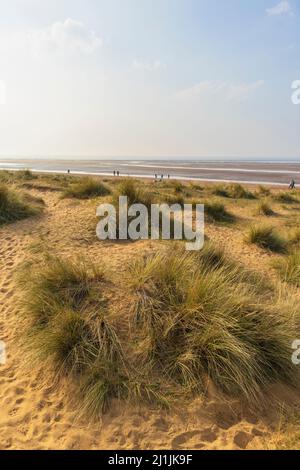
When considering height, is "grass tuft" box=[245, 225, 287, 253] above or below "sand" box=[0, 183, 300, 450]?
above

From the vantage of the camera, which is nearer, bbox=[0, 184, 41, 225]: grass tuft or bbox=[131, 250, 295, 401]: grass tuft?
bbox=[131, 250, 295, 401]: grass tuft

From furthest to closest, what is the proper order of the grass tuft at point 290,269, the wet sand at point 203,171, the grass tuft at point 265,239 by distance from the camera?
the wet sand at point 203,171
the grass tuft at point 265,239
the grass tuft at point 290,269

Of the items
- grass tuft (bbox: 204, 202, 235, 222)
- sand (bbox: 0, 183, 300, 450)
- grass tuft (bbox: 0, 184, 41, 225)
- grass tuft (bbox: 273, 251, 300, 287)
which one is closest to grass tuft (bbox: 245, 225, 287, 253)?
grass tuft (bbox: 273, 251, 300, 287)

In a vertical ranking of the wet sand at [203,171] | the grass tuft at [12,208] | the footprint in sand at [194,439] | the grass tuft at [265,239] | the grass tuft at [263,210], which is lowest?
the footprint in sand at [194,439]

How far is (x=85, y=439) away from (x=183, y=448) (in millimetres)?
967

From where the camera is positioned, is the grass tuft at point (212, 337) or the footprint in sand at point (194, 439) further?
the grass tuft at point (212, 337)

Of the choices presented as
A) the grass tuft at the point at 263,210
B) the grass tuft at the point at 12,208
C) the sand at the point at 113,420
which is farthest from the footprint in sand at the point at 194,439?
the grass tuft at the point at 263,210

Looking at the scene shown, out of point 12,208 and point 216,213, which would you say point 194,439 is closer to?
point 12,208

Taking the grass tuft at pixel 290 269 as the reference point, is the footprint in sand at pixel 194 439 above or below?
below

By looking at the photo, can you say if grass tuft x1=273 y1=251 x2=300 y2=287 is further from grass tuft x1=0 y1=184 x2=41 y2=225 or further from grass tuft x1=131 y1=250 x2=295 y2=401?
grass tuft x1=0 y1=184 x2=41 y2=225

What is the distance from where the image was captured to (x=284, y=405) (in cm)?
359

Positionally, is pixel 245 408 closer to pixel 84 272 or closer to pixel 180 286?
pixel 180 286

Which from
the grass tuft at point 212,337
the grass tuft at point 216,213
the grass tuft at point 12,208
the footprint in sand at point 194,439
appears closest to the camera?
the footprint in sand at point 194,439

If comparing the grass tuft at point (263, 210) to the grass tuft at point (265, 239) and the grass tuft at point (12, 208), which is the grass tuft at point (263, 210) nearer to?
the grass tuft at point (265, 239)
